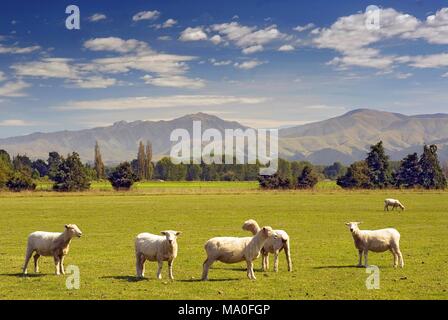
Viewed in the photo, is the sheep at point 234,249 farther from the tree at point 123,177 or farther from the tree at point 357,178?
the tree at point 357,178

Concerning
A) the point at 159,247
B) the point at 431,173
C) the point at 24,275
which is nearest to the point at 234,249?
the point at 159,247

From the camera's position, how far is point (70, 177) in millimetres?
113438

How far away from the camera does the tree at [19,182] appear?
108188 mm

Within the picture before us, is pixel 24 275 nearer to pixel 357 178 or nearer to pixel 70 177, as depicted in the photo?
pixel 70 177

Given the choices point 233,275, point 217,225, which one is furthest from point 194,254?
point 217,225

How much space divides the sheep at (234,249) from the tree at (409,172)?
354 ft

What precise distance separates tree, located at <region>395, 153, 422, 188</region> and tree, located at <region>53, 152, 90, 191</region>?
226ft

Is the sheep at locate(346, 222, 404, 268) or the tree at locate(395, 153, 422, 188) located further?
the tree at locate(395, 153, 422, 188)

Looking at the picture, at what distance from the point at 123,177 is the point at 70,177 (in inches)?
449

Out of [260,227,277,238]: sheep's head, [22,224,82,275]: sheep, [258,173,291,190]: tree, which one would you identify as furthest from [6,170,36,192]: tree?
[260,227,277,238]: sheep's head

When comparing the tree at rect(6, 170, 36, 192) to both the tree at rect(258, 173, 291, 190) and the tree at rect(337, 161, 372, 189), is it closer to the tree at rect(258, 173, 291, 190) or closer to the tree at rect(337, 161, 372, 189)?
the tree at rect(258, 173, 291, 190)

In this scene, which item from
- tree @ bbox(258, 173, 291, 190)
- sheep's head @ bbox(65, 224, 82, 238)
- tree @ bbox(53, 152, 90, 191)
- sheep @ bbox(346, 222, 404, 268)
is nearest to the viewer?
sheep's head @ bbox(65, 224, 82, 238)

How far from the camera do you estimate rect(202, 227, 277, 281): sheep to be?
61.6 feet
